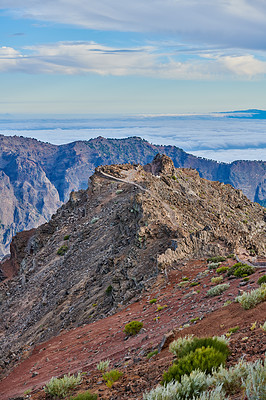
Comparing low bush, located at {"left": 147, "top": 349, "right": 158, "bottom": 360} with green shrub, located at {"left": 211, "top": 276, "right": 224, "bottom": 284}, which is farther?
green shrub, located at {"left": 211, "top": 276, "right": 224, "bottom": 284}

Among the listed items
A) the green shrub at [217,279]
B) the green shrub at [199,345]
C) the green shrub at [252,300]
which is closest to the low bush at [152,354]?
the green shrub at [199,345]

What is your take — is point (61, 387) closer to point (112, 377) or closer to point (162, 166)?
point (112, 377)

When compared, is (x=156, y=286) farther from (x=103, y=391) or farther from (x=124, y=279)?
(x=103, y=391)

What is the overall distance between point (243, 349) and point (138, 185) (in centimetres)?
4722

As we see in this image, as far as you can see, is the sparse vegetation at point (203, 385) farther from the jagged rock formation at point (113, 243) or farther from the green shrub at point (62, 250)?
Answer: the green shrub at point (62, 250)

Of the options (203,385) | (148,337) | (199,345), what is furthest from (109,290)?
(203,385)

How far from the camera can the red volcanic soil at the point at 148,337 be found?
34.9 feet

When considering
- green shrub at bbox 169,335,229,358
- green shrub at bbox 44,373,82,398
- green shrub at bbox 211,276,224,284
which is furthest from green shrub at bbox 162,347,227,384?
green shrub at bbox 211,276,224,284

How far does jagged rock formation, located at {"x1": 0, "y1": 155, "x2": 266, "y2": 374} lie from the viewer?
32.1 meters

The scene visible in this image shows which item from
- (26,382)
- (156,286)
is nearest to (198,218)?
(156,286)

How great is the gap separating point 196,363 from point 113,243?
32.6 m

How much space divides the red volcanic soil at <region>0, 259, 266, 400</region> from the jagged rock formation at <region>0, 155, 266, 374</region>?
361 centimetres

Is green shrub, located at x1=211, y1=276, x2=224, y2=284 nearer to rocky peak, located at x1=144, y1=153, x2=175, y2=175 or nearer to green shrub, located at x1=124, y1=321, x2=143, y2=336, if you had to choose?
green shrub, located at x1=124, y1=321, x2=143, y2=336

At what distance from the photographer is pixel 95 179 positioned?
68.1m
